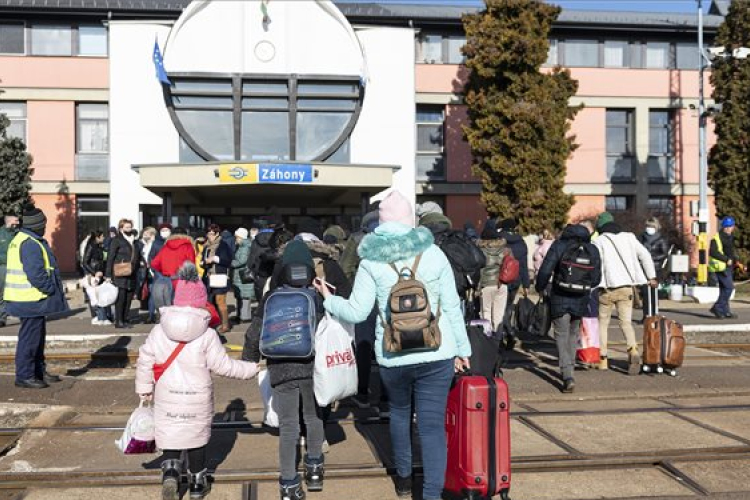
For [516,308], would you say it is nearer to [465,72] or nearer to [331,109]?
[331,109]

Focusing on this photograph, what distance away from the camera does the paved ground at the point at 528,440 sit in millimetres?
5254

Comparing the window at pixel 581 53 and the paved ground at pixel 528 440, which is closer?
the paved ground at pixel 528 440

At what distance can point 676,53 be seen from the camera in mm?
32938

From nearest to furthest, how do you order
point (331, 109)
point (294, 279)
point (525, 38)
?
point (294, 279), point (331, 109), point (525, 38)

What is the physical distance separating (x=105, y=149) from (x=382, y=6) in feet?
39.3

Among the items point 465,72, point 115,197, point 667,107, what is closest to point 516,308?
point 115,197

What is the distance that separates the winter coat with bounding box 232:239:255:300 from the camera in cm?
1332

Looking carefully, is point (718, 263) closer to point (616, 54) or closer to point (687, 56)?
point (616, 54)

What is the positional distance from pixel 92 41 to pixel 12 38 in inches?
109

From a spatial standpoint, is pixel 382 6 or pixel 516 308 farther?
pixel 382 6

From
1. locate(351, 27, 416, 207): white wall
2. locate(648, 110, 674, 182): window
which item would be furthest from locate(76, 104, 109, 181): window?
locate(648, 110, 674, 182): window

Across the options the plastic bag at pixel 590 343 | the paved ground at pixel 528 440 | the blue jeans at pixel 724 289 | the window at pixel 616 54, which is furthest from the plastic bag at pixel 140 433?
the window at pixel 616 54

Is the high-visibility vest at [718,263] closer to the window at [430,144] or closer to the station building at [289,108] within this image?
the station building at [289,108]

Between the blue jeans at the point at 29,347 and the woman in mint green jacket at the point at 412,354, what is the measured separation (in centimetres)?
466
